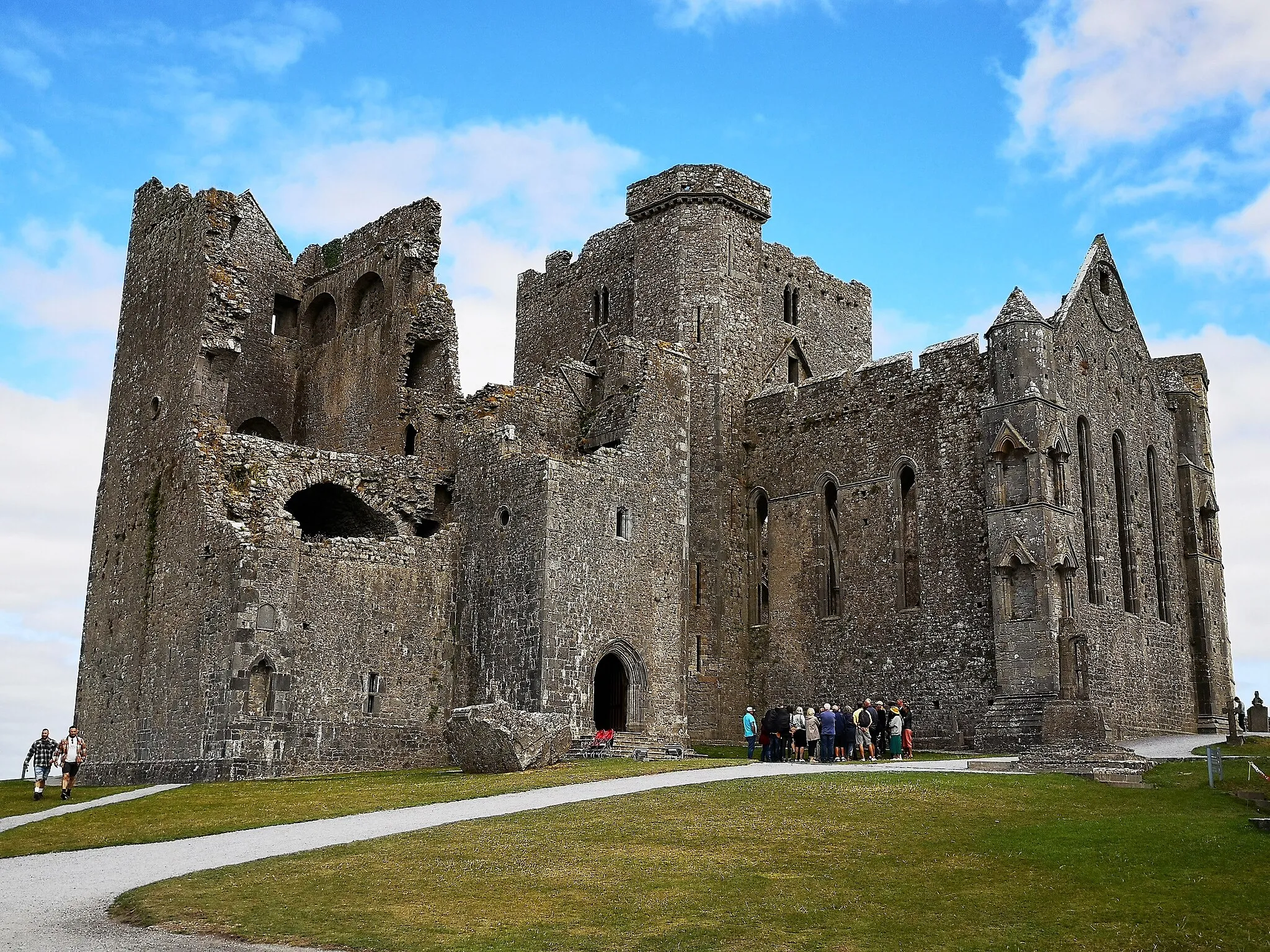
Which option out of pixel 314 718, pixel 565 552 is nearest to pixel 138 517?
pixel 314 718

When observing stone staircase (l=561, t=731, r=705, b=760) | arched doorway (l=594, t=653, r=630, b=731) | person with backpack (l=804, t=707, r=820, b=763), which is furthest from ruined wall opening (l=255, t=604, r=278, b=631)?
person with backpack (l=804, t=707, r=820, b=763)

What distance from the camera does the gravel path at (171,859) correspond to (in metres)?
11.4

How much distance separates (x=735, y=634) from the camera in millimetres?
36469

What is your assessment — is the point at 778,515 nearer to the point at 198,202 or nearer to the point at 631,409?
the point at 631,409

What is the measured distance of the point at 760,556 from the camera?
1459 inches

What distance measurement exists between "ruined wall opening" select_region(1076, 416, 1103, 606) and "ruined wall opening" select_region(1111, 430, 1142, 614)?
66.0 inches

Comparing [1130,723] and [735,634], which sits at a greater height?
[735,634]

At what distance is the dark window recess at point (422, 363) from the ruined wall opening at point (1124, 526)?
19058mm

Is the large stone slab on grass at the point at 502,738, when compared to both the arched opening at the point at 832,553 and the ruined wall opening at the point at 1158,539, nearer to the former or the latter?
the arched opening at the point at 832,553

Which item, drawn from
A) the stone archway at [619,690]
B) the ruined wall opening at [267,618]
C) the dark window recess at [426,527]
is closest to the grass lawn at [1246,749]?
the stone archway at [619,690]

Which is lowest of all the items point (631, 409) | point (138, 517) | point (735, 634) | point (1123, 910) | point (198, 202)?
point (1123, 910)

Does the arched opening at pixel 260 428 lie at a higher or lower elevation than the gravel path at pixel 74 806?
higher

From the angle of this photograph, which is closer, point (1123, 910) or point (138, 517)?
point (1123, 910)

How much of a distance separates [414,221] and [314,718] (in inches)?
624
